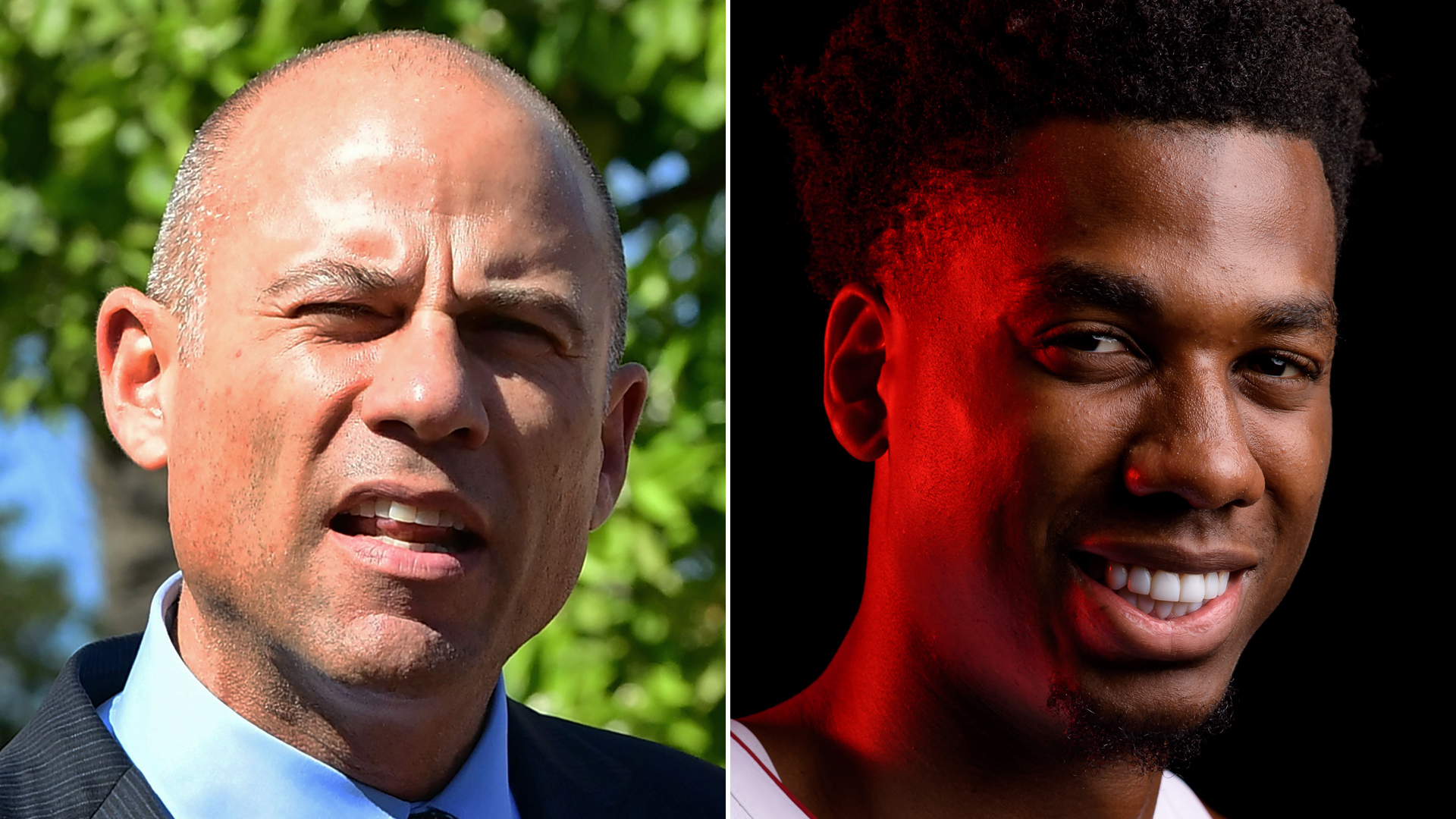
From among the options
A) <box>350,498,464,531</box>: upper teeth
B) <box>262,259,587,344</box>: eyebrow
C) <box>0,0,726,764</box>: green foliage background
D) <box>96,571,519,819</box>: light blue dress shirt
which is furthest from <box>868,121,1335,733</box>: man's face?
<box>0,0,726,764</box>: green foliage background

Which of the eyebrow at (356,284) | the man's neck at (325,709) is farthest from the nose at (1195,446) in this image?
the man's neck at (325,709)

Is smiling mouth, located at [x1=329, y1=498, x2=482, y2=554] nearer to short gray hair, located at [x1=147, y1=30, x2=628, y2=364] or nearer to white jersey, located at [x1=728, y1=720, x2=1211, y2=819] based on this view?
short gray hair, located at [x1=147, y1=30, x2=628, y2=364]

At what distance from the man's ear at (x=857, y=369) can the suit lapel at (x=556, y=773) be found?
682mm

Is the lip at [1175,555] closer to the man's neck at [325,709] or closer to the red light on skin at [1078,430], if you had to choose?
the red light on skin at [1078,430]

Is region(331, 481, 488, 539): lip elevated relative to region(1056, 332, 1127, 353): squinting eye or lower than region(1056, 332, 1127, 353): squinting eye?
lower

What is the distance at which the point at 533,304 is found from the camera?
→ 1.68 metres

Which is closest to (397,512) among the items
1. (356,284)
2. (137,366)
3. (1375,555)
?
(356,284)

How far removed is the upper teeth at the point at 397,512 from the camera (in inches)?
62.4

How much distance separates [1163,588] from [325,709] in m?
1.01

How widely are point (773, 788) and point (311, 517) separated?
0.73m

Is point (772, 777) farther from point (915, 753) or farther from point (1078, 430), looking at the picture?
point (1078, 430)

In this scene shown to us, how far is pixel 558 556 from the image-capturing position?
5.76 feet

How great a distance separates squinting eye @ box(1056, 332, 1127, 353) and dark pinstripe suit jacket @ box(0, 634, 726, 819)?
1018 mm

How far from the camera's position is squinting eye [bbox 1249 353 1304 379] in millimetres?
1648
